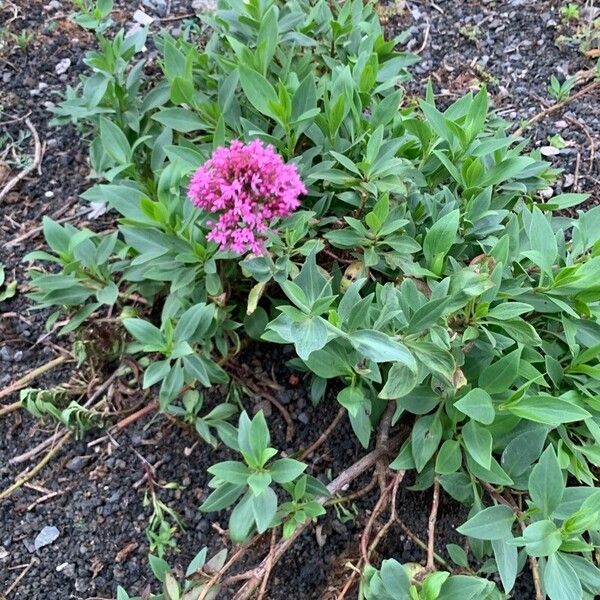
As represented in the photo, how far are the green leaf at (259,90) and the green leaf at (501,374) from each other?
3.00 ft

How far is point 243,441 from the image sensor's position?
1649 mm

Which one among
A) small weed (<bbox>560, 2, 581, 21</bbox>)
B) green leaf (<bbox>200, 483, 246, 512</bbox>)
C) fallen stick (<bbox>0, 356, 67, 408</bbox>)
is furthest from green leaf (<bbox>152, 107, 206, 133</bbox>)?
small weed (<bbox>560, 2, 581, 21</bbox>)

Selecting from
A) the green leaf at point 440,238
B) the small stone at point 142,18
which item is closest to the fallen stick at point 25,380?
the green leaf at point 440,238

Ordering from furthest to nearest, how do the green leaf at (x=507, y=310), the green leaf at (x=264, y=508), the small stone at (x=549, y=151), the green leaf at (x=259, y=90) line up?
1. the small stone at (x=549, y=151)
2. the green leaf at (x=259, y=90)
3. the green leaf at (x=507, y=310)
4. the green leaf at (x=264, y=508)

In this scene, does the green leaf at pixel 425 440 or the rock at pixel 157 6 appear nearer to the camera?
the green leaf at pixel 425 440

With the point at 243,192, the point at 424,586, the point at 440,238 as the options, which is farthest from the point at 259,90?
the point at 424,586

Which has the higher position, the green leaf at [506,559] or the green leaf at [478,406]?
the green leaf at [478,406]

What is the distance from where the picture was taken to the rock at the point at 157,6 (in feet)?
10.4

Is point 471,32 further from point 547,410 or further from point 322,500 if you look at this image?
point 322,500

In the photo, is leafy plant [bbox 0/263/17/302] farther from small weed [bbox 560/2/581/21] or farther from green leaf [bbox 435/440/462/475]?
small weed [bbox 560/2/581/21]

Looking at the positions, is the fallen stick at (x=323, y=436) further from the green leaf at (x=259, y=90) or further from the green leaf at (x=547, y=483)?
the green leaf at (x=259, y=90)

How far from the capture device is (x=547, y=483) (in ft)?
4.94

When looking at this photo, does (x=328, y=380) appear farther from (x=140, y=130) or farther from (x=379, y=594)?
(x=140, y=130)

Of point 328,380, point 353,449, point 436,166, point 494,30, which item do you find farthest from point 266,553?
point 494,30
